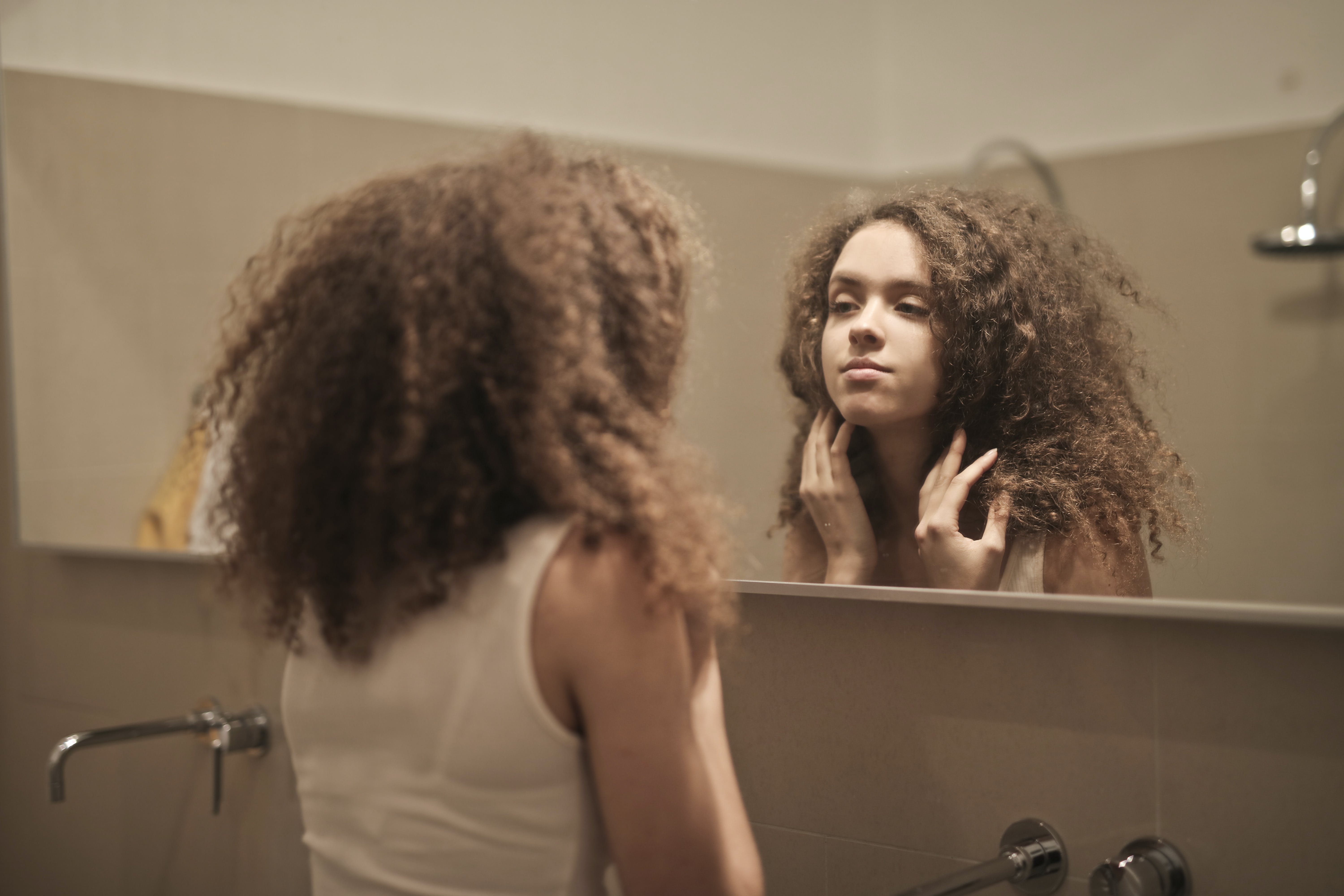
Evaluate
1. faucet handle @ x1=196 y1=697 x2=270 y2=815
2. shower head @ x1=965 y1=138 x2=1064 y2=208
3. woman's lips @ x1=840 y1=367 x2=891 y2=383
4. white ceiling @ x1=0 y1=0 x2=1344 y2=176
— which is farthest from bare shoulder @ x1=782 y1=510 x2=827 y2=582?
faucet handle @ x1=196 y1=697 x2=270 y2=815

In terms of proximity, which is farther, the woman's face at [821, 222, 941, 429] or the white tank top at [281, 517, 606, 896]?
the woman's face at [821, 222, 941, 429]

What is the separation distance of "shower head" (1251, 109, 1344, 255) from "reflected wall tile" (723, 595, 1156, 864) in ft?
1.53

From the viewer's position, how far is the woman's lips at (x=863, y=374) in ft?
2.65

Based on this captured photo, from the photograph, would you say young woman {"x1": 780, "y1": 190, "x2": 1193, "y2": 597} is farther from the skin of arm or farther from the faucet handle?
the faucet handle

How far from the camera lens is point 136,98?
143cm

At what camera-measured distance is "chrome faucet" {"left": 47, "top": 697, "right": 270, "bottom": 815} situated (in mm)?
1211

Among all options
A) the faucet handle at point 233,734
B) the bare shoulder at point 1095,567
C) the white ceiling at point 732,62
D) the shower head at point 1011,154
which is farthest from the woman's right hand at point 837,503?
the faucet handle at point 233,734

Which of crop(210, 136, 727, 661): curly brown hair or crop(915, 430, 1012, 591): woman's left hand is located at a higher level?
crop(210, 136, 727, 661): curly brown hair

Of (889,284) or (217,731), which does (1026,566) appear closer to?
(889,284)

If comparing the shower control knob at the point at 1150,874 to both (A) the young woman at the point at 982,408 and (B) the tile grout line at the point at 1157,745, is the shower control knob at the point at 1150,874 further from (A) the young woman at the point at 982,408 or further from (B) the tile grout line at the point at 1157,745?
(A) the young woman at the point at 982,408

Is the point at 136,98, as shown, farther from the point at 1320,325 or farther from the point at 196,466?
the point at 1320,325

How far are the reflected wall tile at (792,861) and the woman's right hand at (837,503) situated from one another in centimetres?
21

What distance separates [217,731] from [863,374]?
0.86 meters

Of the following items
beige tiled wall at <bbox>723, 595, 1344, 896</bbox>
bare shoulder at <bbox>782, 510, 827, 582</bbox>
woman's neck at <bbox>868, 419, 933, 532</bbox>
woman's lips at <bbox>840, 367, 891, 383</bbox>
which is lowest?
beige tiled wall at <bbox>723, 595, 1344, 896</bbox>
